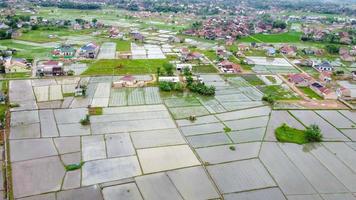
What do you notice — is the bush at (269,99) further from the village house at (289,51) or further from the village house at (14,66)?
the village house at (14,66)

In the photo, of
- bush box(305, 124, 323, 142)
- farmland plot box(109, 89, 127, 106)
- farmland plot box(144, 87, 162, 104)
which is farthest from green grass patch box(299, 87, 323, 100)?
farmland plot box(109, 89, 127, 106)

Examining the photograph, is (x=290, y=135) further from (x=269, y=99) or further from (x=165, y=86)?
(x=165, y=86)

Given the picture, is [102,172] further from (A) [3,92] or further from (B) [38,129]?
(A) [3,92]

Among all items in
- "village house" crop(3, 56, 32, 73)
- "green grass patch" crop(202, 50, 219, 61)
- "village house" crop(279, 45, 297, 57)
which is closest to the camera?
"village house" crop(3, 56, 32, 73)

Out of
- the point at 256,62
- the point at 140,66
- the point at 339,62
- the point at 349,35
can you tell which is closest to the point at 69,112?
the point at 140,66

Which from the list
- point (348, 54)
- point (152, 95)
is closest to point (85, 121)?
point (152, 95)

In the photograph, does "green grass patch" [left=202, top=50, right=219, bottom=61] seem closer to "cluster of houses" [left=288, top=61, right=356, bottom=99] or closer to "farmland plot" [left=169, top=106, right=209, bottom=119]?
"cluster of houses" [left=288, top=61, right=356, bottom=99]

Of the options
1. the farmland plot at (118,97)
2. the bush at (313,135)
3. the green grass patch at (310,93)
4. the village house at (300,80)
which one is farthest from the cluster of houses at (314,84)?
the farmland plot at (118,97)
